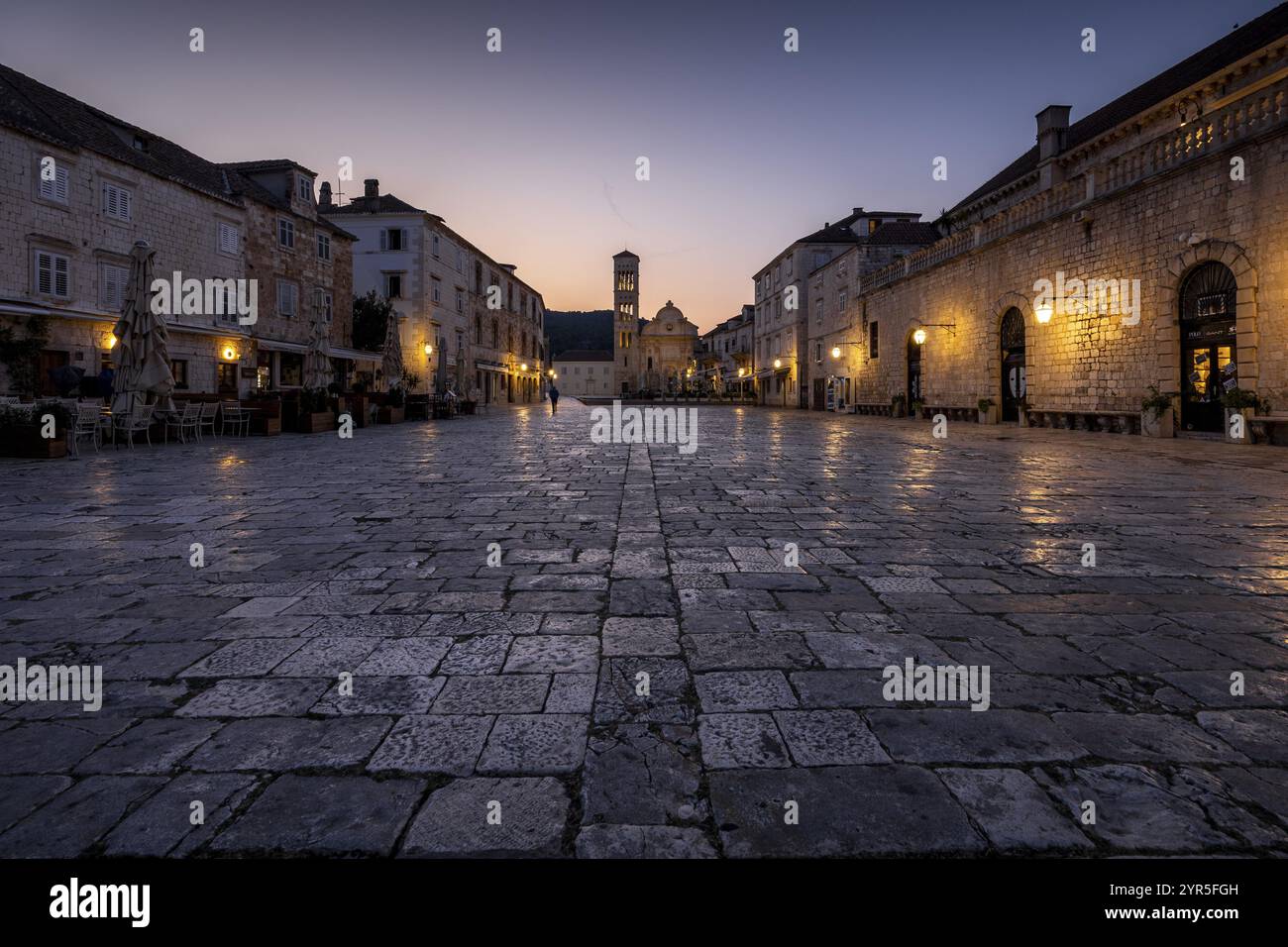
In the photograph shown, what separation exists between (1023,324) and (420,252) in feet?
A: 91.3

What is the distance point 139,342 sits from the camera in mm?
12453

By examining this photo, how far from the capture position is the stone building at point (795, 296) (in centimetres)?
4081

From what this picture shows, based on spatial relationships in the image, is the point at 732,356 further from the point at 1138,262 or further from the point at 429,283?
the point at 1138,262

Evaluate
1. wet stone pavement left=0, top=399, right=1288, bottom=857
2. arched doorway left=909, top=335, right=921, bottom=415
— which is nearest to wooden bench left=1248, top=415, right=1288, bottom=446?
wet stone pavement left=0, top=399, right=1288, bottom=857

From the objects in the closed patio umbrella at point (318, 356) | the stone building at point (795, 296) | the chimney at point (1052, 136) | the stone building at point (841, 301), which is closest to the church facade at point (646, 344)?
the stone building at point (795, 296)

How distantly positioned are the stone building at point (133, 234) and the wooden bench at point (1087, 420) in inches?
809

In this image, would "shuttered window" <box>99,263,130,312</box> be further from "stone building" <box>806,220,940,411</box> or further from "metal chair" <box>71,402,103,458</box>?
"stone building" <box>806,220,940,411</box>

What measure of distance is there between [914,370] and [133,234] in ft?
91.9

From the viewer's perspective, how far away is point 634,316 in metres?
83.1

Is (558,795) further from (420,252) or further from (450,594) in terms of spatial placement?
(420,252)

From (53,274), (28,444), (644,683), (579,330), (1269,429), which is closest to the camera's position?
(644,683)

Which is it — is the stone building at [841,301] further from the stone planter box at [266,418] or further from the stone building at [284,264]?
the stone planter box at [266,418]

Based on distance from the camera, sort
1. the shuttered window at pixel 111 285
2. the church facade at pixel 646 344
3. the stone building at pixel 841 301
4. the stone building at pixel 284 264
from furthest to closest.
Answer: the church facade at pixel 646 344, the stone building at pixel 841 301, the stone building at pixel 284 264, the shuttered window at pixel 111 285

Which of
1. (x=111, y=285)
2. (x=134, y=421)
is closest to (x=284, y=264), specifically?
(x=111, y=285)
